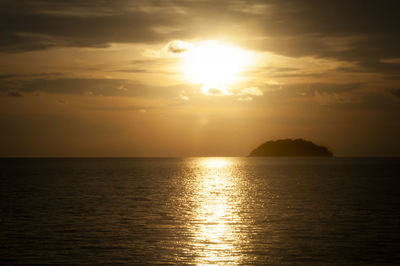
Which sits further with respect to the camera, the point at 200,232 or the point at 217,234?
the point at 200,232

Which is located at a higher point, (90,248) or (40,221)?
(40,221)

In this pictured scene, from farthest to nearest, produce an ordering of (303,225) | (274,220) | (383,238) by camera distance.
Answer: (274,220), (303,225), (383,238)

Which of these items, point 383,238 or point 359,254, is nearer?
point 359,254

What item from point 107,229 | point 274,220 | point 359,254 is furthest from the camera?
point 274,220

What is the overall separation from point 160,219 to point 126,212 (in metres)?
8.91

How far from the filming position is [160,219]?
57.5 meters

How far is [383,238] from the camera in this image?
4441cm

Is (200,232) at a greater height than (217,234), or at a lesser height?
greater

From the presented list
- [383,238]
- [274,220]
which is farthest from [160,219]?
[383,238]

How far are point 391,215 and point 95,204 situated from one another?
1816 inches

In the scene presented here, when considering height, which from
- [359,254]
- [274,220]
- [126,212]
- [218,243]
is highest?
[126,212]

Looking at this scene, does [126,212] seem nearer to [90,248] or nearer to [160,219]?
[160,219]

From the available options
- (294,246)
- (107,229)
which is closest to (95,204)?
(107,229)

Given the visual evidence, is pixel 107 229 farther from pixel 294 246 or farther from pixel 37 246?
pixel 294 246
